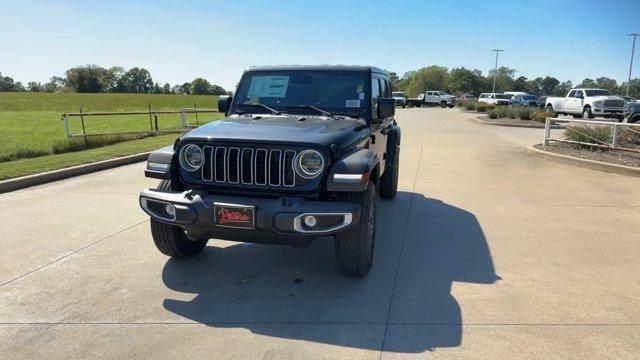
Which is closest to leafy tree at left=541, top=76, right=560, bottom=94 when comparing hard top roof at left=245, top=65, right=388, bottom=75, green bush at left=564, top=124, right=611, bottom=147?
green bush at left=564, top=124, right=611, bottom=147

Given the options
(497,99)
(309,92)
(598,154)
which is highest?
(309,92)

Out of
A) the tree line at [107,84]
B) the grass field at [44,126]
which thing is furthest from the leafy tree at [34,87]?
the grass field at [44,126]

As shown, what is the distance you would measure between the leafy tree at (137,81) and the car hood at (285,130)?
164862 millimetres

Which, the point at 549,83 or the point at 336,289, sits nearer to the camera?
the point at 336,289

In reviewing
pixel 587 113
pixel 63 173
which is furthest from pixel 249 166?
pixel 587 113

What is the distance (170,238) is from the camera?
4.14 m

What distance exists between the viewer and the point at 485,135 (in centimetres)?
1719

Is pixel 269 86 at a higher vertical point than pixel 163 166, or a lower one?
higher

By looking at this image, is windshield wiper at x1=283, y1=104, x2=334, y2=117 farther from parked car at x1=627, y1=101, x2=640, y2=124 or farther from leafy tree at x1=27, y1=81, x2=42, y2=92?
leafy tree at x1=27, y1=81, x2=42, y2=92

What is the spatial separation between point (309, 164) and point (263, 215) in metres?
0.54

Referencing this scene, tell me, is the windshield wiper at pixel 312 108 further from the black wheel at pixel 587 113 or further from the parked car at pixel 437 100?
the parked car at pixel 437 100

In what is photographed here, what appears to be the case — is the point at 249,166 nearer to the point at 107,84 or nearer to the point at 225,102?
the point at 225,102

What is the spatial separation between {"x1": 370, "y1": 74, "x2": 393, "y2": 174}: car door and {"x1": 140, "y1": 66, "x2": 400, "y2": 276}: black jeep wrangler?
0.52 metres

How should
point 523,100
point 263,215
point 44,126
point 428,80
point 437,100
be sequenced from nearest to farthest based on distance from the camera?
point 263,215, point 44,126, point 523,100, point 437,100, point 428,80
